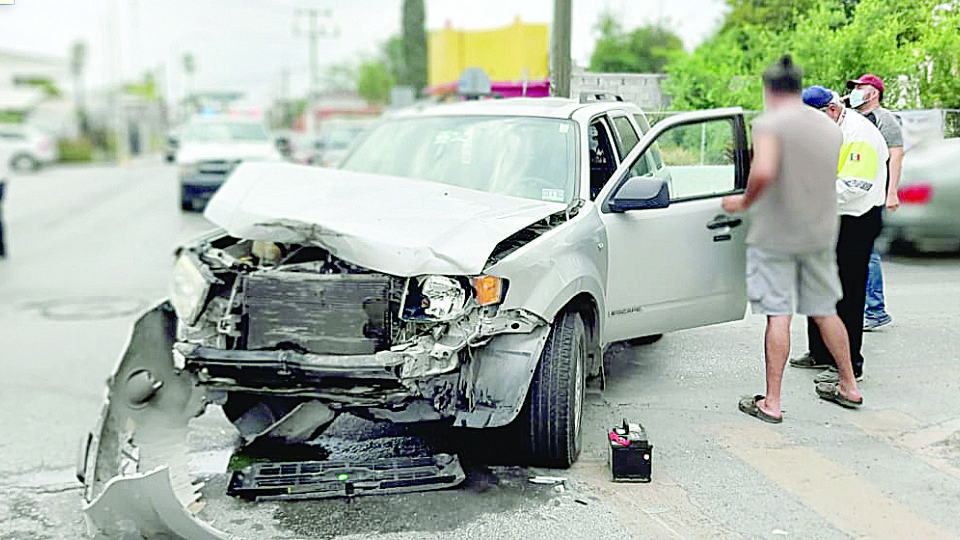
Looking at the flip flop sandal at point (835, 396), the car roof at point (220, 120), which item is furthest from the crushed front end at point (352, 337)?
the car roof at point (220, 120)

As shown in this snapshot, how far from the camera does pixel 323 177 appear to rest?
6.03 meters

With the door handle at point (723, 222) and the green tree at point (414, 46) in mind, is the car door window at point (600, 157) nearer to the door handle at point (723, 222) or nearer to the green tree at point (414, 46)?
the door handle at point (723, 222)

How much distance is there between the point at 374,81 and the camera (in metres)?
74.1

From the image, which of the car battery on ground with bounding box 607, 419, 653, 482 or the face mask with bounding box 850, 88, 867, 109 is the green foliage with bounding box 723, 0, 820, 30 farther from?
the car battery on ground with bounding box 607, 419, 653, 482

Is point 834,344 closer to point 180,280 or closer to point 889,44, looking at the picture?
point 889,44

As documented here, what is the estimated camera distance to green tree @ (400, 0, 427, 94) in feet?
135

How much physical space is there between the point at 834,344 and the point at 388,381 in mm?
2435

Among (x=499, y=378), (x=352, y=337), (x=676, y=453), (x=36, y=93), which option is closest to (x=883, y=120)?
(x=676, y=453)

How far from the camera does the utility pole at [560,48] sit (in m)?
8.50

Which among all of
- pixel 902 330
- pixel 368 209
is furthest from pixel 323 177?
pixel 902 330

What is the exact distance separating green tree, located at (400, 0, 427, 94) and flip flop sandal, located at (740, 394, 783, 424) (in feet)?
118

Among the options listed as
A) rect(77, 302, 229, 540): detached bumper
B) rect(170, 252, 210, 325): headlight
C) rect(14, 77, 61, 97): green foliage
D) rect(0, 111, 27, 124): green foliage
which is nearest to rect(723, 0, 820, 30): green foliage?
rect(170, 252, 210, 325): headlight

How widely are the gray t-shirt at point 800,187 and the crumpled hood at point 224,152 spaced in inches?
627

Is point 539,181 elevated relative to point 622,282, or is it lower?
elevated
